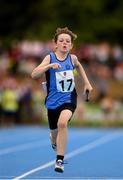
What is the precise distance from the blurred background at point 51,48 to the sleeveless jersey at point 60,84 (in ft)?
44.4

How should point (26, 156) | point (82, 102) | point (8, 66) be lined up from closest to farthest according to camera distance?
point (26, 156) → point (82, 102) → point (8, 66)

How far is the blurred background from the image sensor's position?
3297 cm

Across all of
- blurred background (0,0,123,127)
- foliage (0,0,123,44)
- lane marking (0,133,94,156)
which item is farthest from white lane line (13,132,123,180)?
foliage (0,0,123,44)

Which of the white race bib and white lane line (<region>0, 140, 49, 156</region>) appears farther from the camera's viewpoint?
white lane line (<region>0, 140, 49, 156</region>)

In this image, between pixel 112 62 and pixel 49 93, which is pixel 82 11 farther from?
pixel 49 93

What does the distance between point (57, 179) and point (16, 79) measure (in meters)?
23.4

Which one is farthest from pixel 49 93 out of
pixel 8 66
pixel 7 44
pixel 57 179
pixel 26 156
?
pixel 7 44

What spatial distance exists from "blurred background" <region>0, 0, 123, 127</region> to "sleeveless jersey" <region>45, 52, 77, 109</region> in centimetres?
1353

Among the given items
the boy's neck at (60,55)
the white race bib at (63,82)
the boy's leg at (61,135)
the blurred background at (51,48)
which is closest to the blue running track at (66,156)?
the boy's leg at (61,135)

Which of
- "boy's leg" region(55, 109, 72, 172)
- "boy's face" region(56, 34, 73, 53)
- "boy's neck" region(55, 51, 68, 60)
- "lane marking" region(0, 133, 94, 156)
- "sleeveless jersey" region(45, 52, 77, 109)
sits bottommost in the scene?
"lane marking" region(0, 133, 94, 156)

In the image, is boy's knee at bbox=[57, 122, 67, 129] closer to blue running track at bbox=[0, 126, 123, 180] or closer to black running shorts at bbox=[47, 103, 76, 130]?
black running shorts at bbox=[47, 103, 76, 130]

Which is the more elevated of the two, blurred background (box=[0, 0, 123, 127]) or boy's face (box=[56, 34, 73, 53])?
boy's face (box=[56, 34, 73, 53])

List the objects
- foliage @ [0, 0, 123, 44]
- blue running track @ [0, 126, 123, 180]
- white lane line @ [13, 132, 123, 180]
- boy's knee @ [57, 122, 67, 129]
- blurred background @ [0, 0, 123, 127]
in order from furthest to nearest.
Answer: foliage @ [0, 0, 123, 44] < blurred background @ [0, 0, 123, 127] < white lane line @ [13, 132, 123, 180] < blue running track @ [0, 126, 123, 180] < boy's knee @ [57, 122, 67, 129]

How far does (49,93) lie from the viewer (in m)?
13.7
